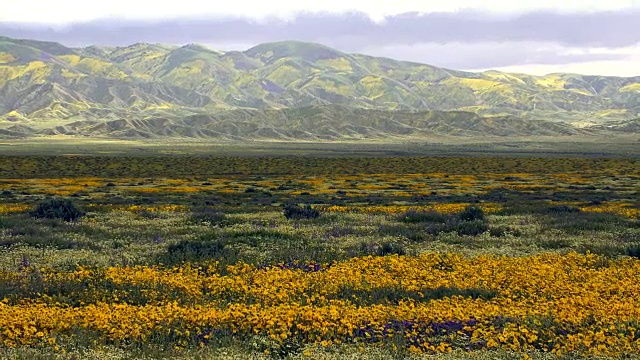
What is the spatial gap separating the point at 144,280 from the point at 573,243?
14580 mm

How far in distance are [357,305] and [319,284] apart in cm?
170

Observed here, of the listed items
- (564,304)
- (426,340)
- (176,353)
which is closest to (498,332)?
(426,340)

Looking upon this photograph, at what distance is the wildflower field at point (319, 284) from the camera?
35.3 ft

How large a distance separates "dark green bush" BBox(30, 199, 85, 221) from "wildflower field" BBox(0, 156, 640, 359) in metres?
0.18

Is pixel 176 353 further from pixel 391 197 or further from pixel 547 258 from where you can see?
pixel 391 197

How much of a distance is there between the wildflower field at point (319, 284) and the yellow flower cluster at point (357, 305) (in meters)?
0.05

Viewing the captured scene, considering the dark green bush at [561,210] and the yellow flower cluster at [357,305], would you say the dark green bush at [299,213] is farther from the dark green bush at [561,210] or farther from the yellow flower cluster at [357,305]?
the dark green bush at [561,210]

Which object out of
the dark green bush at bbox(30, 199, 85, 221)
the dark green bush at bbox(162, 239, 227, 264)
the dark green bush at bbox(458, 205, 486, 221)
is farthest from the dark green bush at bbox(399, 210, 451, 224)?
the dark green bush at bbox(30, 199, 85, 221)

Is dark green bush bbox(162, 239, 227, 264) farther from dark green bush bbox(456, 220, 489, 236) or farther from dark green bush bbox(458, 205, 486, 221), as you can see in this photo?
dark green bush bbox(458, 205, 486, 221)

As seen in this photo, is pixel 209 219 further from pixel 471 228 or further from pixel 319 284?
pixel 319 284

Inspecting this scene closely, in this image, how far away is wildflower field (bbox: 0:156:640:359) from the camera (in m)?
10.8

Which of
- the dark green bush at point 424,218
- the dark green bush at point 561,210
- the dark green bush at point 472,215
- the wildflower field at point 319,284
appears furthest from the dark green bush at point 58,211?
the dark green bush at point 561,210

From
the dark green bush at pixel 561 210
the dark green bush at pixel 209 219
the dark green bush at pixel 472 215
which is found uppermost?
the dark green bush at pixel 472 215

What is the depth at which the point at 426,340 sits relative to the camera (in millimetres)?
11023
